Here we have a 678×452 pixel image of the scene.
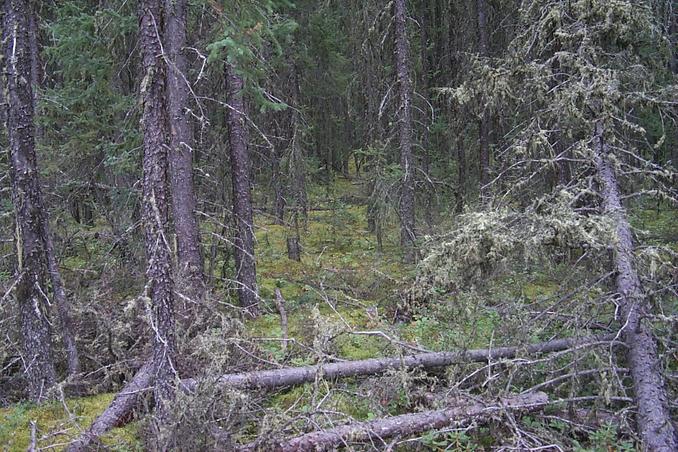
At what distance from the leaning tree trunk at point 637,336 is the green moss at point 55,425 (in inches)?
195

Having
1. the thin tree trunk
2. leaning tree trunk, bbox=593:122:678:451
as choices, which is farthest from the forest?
the thin tree trunk

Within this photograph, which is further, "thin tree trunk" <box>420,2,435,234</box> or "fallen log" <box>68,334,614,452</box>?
"thin tree trunk" <box>420,2,435,234</box>

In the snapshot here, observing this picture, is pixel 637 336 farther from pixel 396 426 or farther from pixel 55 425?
pixel 55 425

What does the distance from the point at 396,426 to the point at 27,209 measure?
15.7 feet

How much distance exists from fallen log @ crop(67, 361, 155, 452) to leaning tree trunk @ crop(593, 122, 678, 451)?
4.80 meters

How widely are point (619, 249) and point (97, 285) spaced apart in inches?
311

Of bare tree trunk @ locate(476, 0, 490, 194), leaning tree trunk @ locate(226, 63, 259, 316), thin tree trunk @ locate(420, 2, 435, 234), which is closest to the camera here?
leaning tree trunk @ locate(226, 63, 259, 316)

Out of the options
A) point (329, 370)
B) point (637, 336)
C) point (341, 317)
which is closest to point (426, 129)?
point (341, 317)

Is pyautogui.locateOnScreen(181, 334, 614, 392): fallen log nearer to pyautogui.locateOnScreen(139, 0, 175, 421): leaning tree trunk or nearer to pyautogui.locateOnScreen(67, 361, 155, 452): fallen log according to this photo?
pyautogui.locateOnScreen(67, 361, 155, 452): fallen log

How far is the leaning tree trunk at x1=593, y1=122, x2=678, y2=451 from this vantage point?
4.93 metres

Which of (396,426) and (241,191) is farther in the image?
(241,191)

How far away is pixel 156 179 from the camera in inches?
193

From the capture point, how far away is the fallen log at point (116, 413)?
5121mm

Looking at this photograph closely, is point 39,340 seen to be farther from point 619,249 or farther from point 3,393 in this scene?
point 619,249
